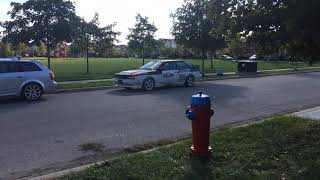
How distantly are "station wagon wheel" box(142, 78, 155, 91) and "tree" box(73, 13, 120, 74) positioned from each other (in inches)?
547

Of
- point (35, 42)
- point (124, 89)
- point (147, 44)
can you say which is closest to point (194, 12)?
point (147, 44)

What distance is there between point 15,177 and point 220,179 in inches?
108

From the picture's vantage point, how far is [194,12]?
33.6 metres

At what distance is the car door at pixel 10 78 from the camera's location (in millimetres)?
15258

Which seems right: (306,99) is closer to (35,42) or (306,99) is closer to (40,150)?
(40,150)

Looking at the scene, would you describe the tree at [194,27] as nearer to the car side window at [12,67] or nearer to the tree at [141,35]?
the tree at [141,35]

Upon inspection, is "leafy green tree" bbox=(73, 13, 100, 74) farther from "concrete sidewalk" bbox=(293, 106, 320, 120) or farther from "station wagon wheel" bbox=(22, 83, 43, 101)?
"concrete sidewalk" bbox=(293, 106, 320, 120)

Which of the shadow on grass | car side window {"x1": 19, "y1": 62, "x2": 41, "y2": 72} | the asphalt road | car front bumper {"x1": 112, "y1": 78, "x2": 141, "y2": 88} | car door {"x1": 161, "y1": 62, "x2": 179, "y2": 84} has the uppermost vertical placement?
car side window {"x1": 19, "y1": 62, "x2": 41, "y2": 72}

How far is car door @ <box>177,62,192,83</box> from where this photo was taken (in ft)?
70.7

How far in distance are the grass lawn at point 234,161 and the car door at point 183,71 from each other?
1295 cm

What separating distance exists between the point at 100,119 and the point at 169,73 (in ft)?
31.9

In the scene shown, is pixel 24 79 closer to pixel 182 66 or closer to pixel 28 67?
pixel 28 67

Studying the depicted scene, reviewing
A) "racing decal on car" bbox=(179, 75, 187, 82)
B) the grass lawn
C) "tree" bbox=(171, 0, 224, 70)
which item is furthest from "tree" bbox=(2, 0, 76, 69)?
the grass lawn

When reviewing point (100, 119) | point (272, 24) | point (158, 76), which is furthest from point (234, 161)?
point (158, 76)
